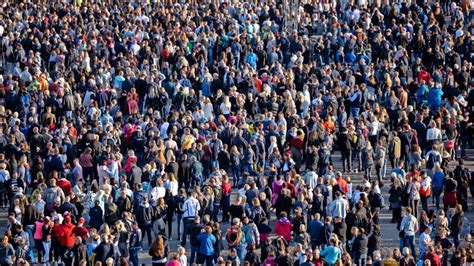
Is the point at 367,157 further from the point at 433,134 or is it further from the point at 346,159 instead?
the point at 433,134

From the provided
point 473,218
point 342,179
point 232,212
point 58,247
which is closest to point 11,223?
point 58,247

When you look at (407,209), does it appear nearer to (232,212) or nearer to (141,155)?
(232,212)

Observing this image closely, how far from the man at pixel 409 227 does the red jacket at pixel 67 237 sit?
6.29 meters

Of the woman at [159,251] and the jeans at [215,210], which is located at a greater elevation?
the jeans at [215,210]

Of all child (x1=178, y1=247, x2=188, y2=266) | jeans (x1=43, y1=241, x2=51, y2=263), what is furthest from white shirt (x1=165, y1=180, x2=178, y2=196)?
child (x1=178, y1=247, x2=188, y2=266)

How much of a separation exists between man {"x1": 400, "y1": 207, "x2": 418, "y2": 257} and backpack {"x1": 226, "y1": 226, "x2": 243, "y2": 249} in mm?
3238

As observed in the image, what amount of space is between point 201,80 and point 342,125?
5.29 meters

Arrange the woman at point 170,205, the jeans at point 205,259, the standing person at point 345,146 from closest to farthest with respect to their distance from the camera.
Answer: the jeans at point 205,259 < the woman at point 170,205 < the standing person at point 345,146

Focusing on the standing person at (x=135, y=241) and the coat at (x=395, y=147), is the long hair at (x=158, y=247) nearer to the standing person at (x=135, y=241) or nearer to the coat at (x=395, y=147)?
the standing person at (x=135, y=241)

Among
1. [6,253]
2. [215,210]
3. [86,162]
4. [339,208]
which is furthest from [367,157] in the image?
[6,253]

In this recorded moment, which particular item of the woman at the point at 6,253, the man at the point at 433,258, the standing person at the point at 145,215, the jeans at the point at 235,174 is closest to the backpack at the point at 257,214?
the standing person at the point at 145,215

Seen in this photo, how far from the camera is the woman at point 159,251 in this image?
34.8 m

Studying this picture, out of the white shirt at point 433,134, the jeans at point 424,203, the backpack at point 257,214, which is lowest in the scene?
the backpack at point 257,214

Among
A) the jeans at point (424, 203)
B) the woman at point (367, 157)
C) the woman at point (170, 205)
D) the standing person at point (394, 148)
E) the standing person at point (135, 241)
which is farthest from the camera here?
the standing person at point (394, 148)
